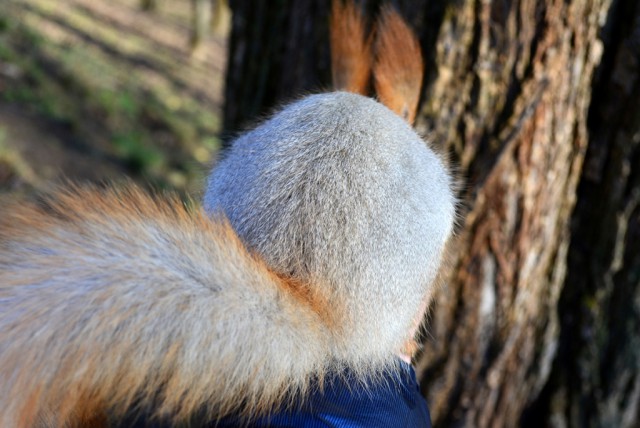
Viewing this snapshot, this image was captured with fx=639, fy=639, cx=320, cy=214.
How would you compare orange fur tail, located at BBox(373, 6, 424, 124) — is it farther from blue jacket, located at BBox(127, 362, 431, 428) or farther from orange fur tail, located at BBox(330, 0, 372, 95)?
blue jacket, located at BBox(127, 362, 431, 428)

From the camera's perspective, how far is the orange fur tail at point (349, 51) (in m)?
1.71

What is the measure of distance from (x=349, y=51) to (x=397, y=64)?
0.14 meters

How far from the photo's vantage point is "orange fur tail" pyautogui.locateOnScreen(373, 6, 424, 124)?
5.48ft

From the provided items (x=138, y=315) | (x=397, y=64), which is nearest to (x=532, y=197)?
(x=397, y=64)

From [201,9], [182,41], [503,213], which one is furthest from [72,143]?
[182,41]

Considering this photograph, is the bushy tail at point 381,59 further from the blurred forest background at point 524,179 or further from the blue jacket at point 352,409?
the blue jacket at point 352,409

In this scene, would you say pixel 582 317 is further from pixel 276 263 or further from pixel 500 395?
pixel 276 263

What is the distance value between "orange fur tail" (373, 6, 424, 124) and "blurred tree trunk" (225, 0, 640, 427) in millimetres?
83

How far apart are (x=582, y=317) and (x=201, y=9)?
10.8m

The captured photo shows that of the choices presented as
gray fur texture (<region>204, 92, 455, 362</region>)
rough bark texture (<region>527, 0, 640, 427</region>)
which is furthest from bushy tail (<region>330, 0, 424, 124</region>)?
rough bark texture (<region>527, 0, 640, 427</region>)

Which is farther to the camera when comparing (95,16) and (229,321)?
(95,16)

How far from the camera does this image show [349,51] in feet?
5.69

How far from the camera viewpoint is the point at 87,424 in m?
1.23

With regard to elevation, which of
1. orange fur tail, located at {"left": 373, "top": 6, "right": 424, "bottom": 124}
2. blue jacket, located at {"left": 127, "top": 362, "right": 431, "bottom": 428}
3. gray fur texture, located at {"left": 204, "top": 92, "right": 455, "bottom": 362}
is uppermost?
orange fur tail, located at {"left": 373, "top": 6, "right": 424, "bottom": 124}
